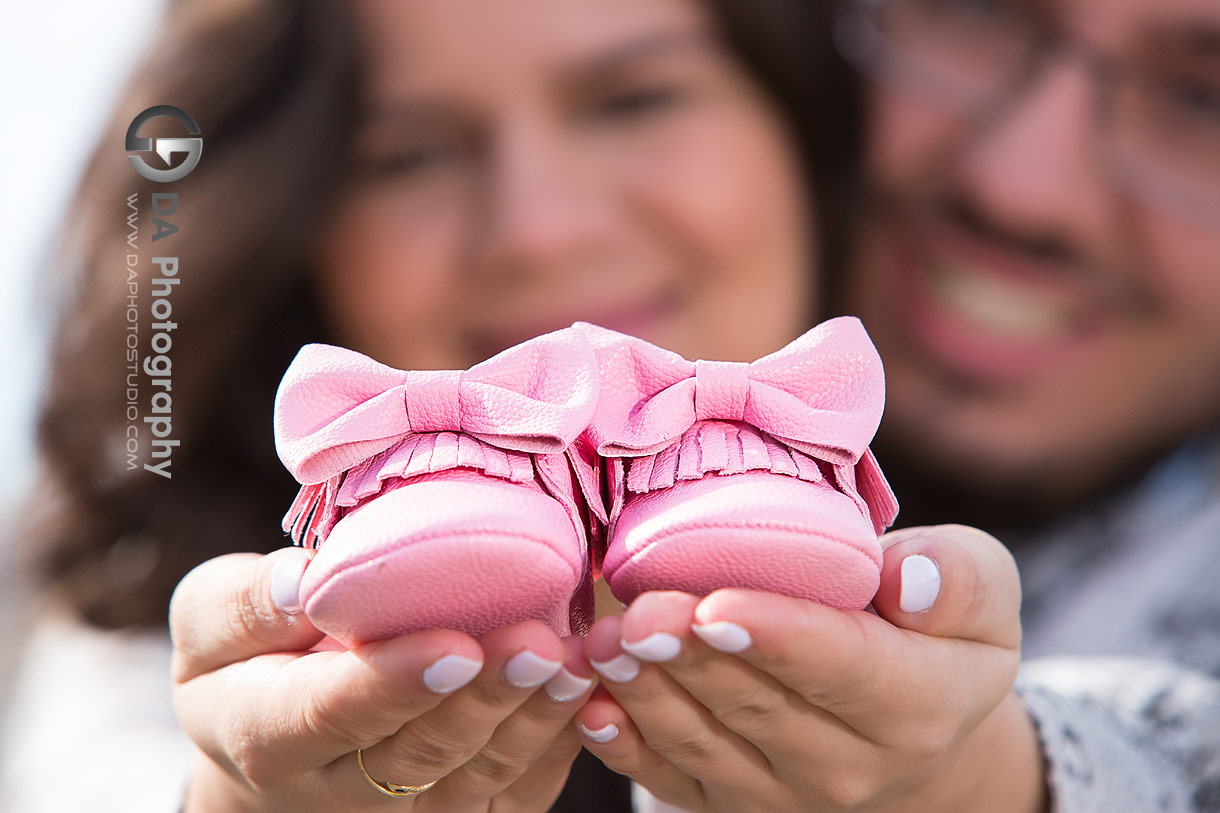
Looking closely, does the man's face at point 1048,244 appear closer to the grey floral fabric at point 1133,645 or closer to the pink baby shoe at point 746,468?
the grey floral fabric at point 1133,645

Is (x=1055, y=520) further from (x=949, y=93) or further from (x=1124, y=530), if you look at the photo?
(x=949, y=93)

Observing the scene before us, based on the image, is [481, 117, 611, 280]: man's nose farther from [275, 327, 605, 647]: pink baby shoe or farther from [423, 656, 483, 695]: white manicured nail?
[423, 656, 483, 695]: white manicured nail

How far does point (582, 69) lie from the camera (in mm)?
1044

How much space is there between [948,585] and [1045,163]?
0.89m

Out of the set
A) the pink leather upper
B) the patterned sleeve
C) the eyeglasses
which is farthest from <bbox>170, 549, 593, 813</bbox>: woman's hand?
the eyeglasses

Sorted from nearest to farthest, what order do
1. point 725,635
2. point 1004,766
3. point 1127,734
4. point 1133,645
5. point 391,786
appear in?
point 725,635 → point 391,786 → point 1004,766 → point 1127,734 → point 1133,645

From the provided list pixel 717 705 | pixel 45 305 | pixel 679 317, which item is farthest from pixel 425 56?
pixel 717 705

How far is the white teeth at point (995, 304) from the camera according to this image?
48.8 inches

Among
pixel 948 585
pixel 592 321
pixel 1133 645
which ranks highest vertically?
pixel 948 585

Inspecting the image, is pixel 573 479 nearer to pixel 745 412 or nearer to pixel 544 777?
pixel 745 412

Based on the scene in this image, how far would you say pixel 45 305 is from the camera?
Answer: 3.84 feet

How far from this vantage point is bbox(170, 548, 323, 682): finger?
466 millimetres

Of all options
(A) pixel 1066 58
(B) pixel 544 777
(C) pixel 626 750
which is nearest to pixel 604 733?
(C) pixel 626 750

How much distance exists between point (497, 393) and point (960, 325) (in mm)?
953
